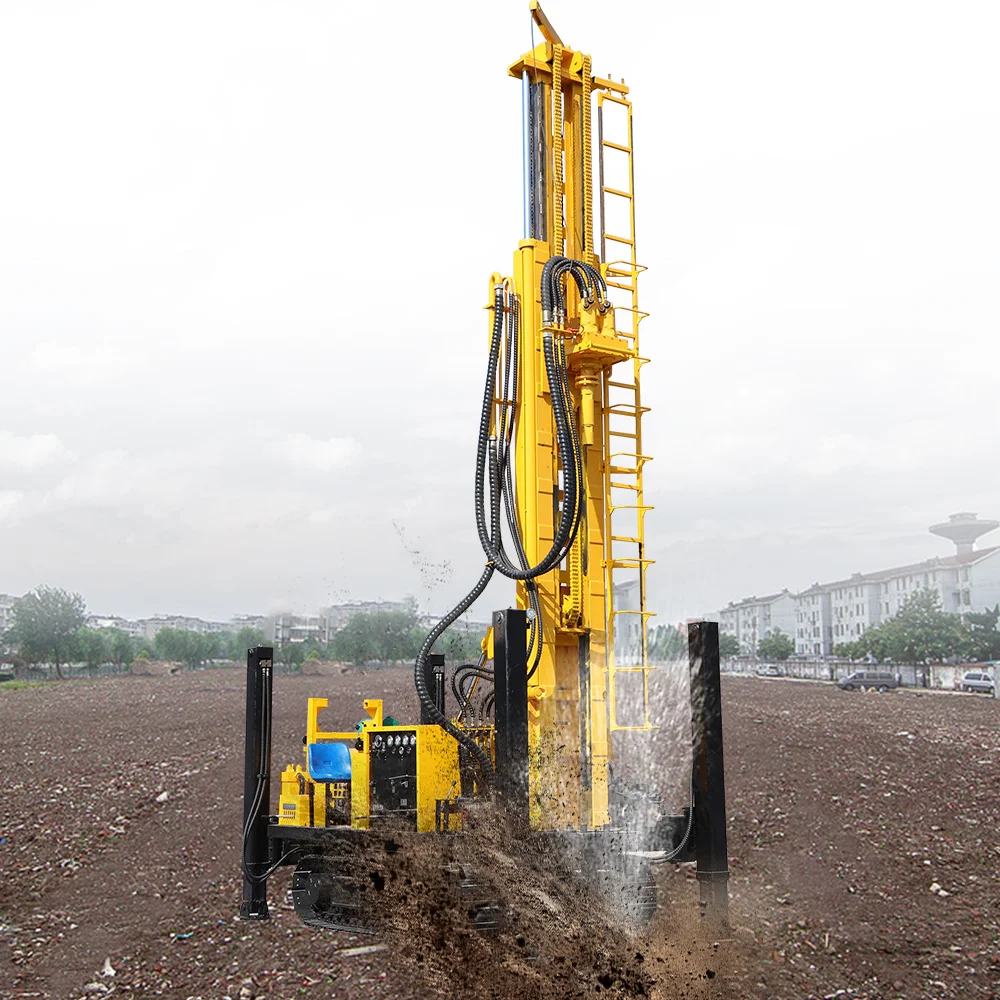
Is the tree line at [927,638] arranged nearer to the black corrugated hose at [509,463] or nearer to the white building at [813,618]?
the white building at [813,618]

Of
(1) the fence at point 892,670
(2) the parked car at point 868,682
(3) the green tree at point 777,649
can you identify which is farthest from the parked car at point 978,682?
(3) the green tree at point 777,649

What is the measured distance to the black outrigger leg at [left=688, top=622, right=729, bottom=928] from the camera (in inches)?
261

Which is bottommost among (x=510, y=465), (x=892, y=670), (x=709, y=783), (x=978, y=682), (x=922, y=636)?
(x=892, y=670)

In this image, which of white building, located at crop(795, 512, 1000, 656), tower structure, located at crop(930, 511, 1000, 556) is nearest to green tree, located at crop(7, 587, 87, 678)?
white building, located at crop(795, 512, 1000, 656)

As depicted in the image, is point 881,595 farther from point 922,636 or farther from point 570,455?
point 570,455

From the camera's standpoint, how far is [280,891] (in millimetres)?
9953

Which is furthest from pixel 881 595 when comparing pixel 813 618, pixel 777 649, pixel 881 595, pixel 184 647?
pixel 184 647

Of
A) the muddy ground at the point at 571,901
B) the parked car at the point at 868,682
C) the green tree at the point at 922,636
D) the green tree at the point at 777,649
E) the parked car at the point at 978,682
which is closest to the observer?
the muddy ground at the point at 571,901

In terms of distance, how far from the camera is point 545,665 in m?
7.35

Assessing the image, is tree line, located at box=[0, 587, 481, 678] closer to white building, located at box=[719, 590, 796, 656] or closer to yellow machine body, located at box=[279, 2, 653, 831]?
white building, located at box=[719, 590, 796, 656]

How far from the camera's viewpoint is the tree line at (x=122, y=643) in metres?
65.2

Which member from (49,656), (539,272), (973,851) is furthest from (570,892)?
(49,656)

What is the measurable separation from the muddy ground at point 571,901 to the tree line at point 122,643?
43.3m

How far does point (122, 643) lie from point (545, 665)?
7701 centimetres
